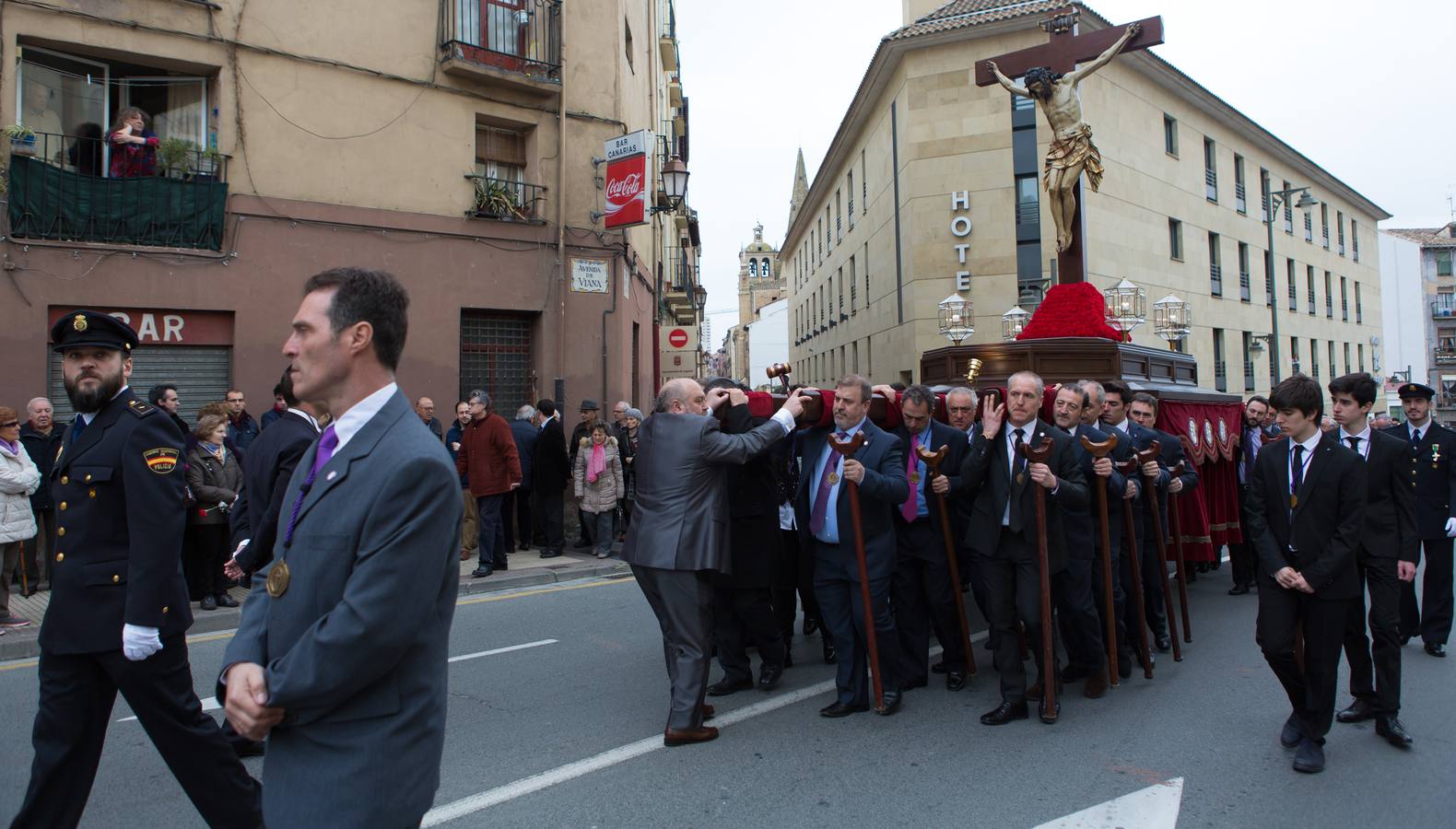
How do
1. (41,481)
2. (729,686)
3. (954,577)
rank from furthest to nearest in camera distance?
(41,481) → (954,577) → (729,686)

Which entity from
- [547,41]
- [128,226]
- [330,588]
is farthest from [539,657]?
[547,41]

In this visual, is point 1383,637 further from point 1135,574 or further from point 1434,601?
point 1434,601

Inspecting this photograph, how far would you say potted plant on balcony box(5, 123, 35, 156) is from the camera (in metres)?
10.4

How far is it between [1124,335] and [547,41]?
33.5 ft

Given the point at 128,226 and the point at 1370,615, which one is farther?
the point at 128,226

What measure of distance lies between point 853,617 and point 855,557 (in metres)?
0.40

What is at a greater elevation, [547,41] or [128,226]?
[547,41]

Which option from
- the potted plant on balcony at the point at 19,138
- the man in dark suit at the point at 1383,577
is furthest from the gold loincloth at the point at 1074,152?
the potted plant on balcony at the point at 19,138

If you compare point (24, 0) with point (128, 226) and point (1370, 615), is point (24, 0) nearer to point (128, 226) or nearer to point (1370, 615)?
point (128, 226)

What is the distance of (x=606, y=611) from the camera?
8.38 m

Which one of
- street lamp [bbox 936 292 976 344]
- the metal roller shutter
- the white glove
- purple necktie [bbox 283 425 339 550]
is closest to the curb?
the white glove

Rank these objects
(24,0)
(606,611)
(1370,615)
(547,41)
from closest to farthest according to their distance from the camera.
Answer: (1370,615), (606,611), (24,0), (547,41)

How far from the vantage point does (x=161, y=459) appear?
11.9 ft

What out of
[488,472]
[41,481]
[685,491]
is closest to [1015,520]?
[685,491]
